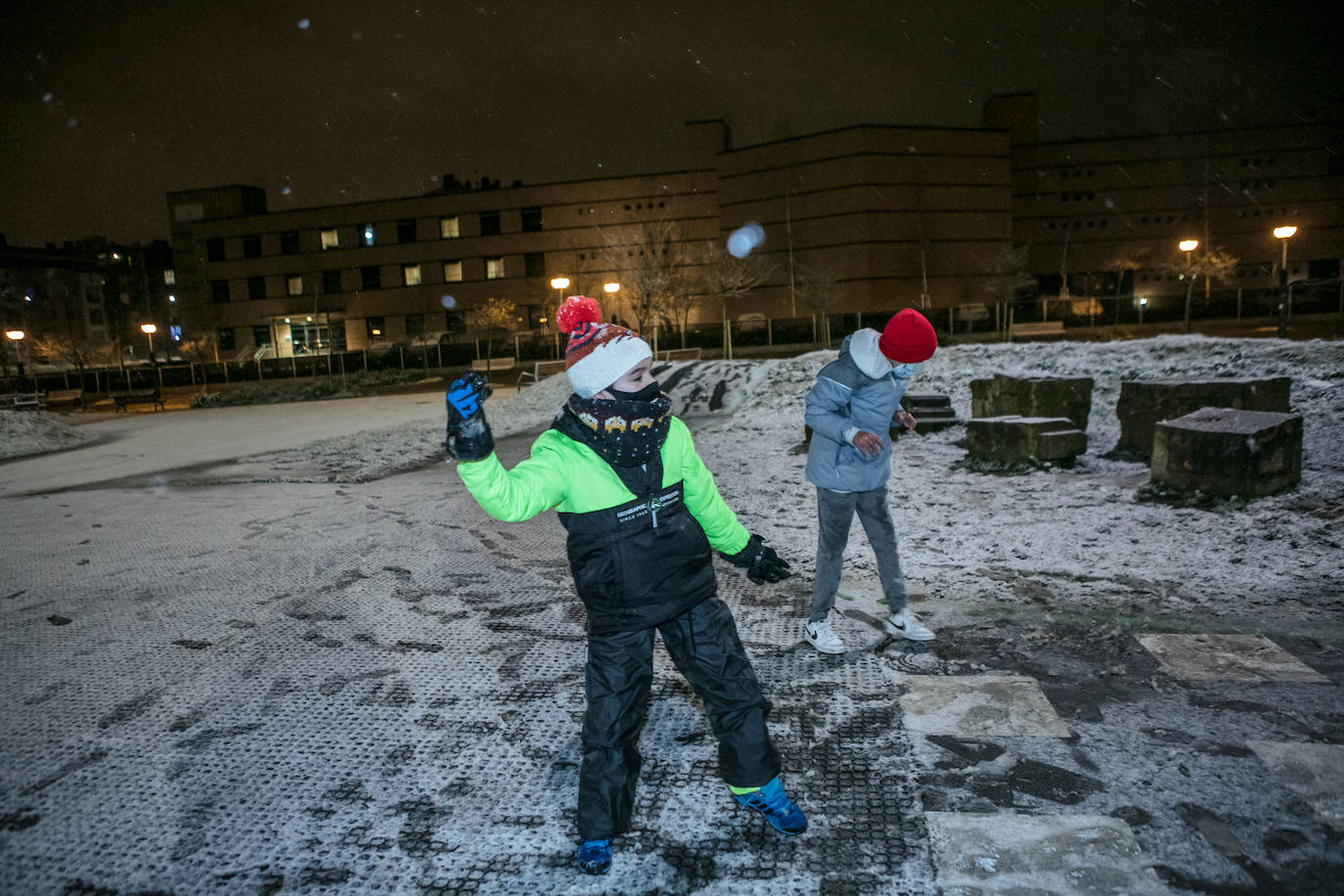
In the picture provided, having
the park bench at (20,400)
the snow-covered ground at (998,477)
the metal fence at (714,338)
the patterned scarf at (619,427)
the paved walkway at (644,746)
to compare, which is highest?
the metal fence at (714,338)

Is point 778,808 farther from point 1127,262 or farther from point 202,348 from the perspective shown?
point 202,348

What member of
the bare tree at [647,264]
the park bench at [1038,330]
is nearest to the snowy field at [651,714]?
the park bench at [1038,330]

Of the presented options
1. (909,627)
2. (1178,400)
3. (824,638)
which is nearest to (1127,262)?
(1178,400)

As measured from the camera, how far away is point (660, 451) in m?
2.41

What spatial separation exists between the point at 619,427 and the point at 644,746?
1358mm

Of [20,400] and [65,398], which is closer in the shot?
[20,400]

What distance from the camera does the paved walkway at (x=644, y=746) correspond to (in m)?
2.23

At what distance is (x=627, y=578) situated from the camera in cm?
230

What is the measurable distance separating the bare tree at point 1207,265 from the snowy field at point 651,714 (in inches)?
1566

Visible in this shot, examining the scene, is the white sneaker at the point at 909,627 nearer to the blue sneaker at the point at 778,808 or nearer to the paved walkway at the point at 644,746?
the paved walkway at the point at 644,746

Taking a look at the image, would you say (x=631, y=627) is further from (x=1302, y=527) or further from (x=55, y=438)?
(x=55, y=438)

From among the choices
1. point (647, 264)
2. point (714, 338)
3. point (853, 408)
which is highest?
point (647, 264)

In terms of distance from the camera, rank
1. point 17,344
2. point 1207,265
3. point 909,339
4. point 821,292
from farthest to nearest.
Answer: point 17,344, point 1207,265, point 821,292, point 909,339

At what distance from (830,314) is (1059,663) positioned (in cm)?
3577
